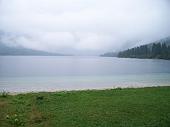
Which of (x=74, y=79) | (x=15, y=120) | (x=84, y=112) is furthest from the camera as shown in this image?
(x=74, y=79)

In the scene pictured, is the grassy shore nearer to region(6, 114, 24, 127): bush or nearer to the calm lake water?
region(6, 114, 24, 127): bush

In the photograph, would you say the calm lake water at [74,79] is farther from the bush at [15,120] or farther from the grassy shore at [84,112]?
the bush at [15,120]

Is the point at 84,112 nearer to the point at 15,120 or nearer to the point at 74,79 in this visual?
the point at 15,120

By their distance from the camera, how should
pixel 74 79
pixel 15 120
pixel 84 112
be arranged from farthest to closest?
pixel 74 79 < pixel 84 112 < pixel 15 120

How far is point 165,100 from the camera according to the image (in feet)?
76.1

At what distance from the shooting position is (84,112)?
18.3 meters

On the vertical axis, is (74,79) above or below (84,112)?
above

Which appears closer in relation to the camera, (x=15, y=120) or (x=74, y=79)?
(x=15, y=120)

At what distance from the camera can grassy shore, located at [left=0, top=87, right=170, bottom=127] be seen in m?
15.7

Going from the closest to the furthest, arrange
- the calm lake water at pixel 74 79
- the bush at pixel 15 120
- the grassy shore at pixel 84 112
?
the bush at pixel 15 120 < the grassy shore at pixel 84 112 < the calm lake water at pixel 74 79

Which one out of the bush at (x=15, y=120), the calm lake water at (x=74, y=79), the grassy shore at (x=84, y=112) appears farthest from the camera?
the calm lake water at (x=74, y=79)

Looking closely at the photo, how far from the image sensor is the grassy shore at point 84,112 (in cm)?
1567

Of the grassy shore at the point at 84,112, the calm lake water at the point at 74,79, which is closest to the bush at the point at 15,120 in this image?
the grassy shore at the point at 84,112

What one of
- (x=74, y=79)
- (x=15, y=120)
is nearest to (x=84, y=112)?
(x=15, y=120)
